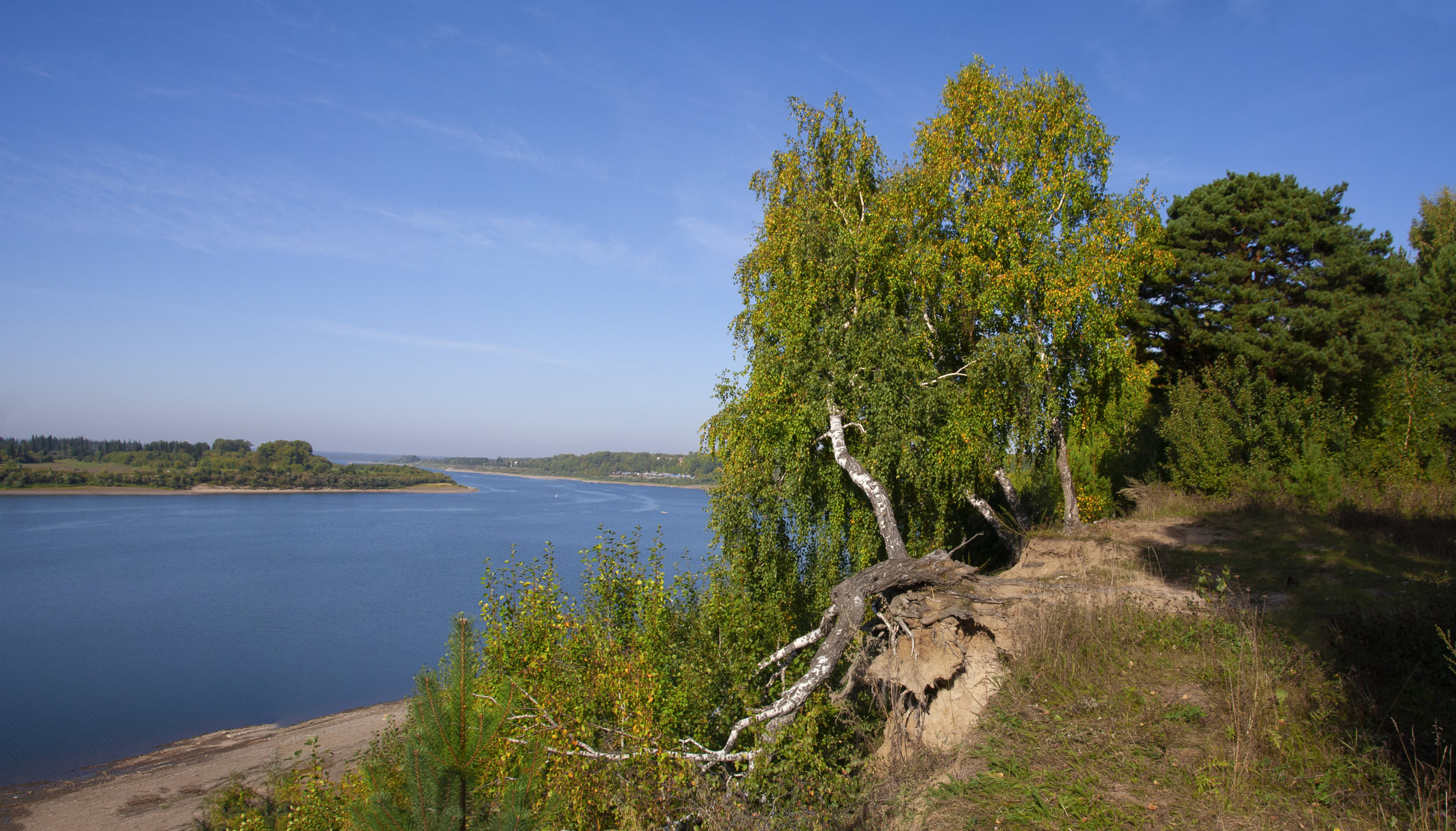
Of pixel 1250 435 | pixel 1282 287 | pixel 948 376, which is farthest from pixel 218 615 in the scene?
pixel 1282 287

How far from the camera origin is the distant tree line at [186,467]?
126 meters

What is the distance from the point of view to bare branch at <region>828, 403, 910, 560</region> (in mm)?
10156

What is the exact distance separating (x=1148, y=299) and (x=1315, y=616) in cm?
1366

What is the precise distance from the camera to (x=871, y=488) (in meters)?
10.6

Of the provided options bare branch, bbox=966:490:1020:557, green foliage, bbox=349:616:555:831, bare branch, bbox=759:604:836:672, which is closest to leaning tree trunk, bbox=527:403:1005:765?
bare branch, bbox=759:604:836:672

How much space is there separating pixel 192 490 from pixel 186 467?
718 inches

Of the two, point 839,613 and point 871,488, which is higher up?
point 871,488

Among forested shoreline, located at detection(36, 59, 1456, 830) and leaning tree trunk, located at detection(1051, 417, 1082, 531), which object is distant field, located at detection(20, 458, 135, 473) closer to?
forested shoreline, located at detection(36, 59, 1456, 830)

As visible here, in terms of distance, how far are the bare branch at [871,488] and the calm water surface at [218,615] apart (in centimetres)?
1268

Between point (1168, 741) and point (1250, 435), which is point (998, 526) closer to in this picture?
point (1168, 741)

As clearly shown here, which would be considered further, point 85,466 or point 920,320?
point 85,466

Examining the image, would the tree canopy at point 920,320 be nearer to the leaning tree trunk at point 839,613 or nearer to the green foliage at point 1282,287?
the leaning tree trunk at point 839,613

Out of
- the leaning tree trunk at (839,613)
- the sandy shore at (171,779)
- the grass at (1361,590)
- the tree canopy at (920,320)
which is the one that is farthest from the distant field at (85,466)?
the grass at (1361,590)

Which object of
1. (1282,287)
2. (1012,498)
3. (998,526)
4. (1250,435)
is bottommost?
(998,526)
